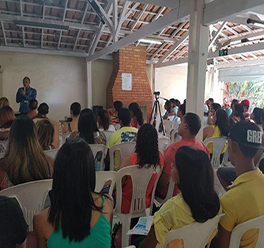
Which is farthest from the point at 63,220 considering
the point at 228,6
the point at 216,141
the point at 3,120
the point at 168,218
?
the point at 228,6

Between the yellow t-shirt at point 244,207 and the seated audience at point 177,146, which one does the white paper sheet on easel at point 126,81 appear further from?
the yellow t-shirt at point 244,207

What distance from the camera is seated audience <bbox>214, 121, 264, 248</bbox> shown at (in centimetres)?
113

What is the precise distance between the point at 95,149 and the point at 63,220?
1.50 meters

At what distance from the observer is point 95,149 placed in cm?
247

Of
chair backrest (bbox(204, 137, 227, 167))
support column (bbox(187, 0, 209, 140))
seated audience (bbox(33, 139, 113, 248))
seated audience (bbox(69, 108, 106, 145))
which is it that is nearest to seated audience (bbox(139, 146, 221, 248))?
seated audience (bbox(33, 139, 113, 248))

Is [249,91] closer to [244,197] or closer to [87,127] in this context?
[87,127]

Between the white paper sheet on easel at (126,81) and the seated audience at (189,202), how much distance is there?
7.16 meters

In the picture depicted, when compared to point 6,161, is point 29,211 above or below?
below

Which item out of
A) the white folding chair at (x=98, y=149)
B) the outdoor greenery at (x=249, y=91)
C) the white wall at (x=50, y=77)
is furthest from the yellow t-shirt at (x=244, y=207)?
the outdoor greenery at (x=249, y=91)

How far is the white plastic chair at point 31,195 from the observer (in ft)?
4.46

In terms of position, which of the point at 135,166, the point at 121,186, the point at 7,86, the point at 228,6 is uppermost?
the point at 228,6

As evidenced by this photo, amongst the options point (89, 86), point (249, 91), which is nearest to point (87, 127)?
point (89, 86)

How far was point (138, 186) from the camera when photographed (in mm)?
1902

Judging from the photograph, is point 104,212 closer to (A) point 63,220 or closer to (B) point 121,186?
(A) point 63,220
